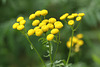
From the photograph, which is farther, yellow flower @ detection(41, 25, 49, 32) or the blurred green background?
the blurred green background

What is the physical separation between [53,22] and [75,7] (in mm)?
1916

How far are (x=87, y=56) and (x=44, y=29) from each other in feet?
7.70

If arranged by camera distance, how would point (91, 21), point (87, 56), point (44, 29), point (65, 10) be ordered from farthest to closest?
point (87, 56) < point (65, 10) < point (91, 21) < point (44, 29)

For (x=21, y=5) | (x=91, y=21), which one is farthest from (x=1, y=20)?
(x=91, y=21)

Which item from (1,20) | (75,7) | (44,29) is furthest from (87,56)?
(44,29)

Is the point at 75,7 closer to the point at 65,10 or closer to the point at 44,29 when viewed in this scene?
the point at 65,10

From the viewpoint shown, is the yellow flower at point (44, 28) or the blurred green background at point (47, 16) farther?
the blurred green background at point (47, 16)

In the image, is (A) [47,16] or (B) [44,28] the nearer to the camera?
(B) [44,28]

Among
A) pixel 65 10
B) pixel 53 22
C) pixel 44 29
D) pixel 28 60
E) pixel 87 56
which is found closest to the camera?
pixel 44 29

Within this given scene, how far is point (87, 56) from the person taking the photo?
3.76 metres

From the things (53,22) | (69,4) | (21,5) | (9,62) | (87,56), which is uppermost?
(21,5)

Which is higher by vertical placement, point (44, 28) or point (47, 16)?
point (47, 16)

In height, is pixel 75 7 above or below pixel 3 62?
above

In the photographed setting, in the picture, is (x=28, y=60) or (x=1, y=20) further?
(x=28, y=60)
